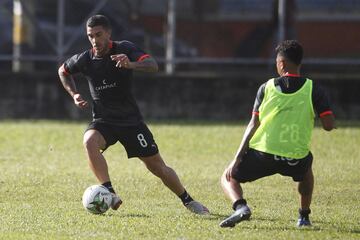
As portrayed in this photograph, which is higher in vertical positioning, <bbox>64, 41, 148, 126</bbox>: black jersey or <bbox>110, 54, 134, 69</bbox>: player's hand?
<bbox>110, 54, 134, 69</bbox>: player's hand

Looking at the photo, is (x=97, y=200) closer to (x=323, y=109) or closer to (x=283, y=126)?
(x=283, y=126)

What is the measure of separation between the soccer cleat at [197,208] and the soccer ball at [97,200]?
83 centimetres

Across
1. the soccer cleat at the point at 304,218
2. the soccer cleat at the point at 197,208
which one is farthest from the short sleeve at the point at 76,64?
the soccer cleat at the point at 304,218

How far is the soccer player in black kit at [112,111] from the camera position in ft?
29.6

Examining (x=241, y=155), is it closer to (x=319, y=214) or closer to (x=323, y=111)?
(x=323, y=111)

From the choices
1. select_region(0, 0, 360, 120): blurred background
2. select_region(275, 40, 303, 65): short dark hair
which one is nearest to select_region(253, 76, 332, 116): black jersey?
select_region(275, 40, 303, 65): short dark hair

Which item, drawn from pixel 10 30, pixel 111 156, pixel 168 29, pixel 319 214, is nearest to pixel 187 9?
pixel 168 29

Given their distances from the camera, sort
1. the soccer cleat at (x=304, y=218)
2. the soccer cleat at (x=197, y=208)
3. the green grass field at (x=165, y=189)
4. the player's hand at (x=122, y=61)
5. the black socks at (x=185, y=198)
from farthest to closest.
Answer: the black socks at (x=185, y=198)
the soccer cleat at (x=197, y=208)
the player's hand at (x=122, y=61)
the soccer cleat at (x=304, y=218)
the green grass field at (x=165, y=189)

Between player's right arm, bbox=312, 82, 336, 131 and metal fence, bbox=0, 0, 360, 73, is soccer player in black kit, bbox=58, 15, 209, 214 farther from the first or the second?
metal fence, bbox=0, 0, 360, 73

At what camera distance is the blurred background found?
19.6 m

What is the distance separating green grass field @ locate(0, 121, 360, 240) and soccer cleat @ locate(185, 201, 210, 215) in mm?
97

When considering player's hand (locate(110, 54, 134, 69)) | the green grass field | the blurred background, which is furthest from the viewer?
the blurred background

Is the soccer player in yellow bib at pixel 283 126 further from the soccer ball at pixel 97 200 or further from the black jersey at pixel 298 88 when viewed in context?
the soccer ball at pixel 97 200

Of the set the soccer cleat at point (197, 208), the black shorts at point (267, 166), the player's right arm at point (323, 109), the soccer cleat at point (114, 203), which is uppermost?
the player's right arm at point (323, 109)
